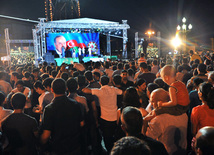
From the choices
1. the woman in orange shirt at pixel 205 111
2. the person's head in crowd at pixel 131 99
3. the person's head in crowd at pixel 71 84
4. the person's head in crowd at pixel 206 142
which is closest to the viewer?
the person's head in crowd at pixel 206 142

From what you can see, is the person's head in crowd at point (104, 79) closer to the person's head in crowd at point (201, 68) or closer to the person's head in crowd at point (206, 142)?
the person's head in crowd at point (201, 68)

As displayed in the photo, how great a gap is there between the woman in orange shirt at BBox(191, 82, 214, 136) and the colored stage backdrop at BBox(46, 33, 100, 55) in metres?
24.6

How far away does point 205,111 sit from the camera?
115 inches

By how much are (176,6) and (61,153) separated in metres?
33.1

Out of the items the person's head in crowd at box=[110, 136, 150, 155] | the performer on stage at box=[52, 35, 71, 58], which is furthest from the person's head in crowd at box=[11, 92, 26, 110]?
the performer on stage at box=[52, 35, 71, 58]

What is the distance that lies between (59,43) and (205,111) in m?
24.9

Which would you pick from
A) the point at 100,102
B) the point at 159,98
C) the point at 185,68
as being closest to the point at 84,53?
the point at 185,68

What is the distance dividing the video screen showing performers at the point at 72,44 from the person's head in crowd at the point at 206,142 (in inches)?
998

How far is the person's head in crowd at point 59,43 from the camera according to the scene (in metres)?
26.2

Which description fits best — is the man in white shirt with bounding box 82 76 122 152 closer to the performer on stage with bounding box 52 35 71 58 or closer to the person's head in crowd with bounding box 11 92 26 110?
the person's head in crowd with bounding box 11 92 26 110

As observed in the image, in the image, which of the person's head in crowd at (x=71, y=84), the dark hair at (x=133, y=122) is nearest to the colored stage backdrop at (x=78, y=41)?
the person's head in crowd at (x=71, y=84)

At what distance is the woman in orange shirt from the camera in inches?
114

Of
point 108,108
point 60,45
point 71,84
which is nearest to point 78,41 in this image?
point 60,45

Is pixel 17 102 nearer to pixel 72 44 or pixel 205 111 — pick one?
pixel 205 111
